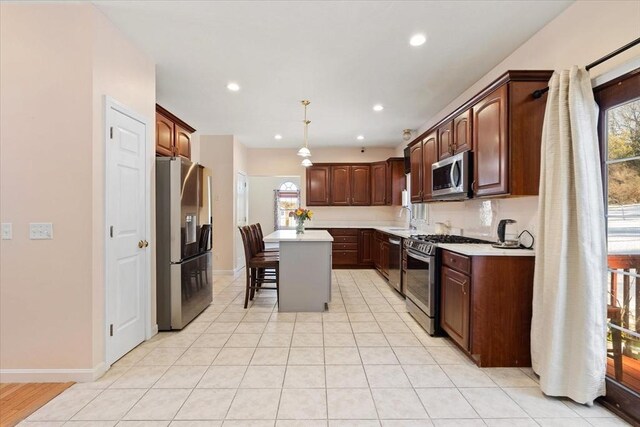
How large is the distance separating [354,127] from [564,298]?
13.5 feet

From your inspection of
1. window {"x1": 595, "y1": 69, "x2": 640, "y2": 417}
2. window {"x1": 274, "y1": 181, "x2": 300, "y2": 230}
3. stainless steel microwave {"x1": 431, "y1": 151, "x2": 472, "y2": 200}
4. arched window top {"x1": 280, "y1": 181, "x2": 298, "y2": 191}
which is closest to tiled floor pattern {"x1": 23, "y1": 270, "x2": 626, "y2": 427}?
window {"x1": 595, "y1": 69, "x2": 640, "y2": 417}

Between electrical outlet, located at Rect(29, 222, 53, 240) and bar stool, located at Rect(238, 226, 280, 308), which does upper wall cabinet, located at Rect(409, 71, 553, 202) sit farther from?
electrical outlet, located at Rect(29, 222, 53, 240)

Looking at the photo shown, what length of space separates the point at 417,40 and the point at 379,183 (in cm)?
413

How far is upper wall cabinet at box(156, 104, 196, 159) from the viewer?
11.0 ft

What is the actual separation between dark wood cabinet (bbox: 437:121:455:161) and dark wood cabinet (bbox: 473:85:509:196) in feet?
1.58

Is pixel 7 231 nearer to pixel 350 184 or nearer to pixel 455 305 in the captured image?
pixel 455 305

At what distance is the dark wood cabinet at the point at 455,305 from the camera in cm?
249

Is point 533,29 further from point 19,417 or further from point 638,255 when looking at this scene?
point 19,417

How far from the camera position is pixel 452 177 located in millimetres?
3193

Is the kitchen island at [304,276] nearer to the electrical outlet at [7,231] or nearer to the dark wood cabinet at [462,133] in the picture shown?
the dark wood cabinet at [462,133]

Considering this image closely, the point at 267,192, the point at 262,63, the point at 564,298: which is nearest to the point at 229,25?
the point at 262,63

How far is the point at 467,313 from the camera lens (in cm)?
246

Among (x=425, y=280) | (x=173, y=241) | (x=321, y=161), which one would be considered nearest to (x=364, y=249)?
(x=321, y=161)

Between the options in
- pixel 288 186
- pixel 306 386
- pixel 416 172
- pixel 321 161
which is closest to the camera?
pixel 306 386
